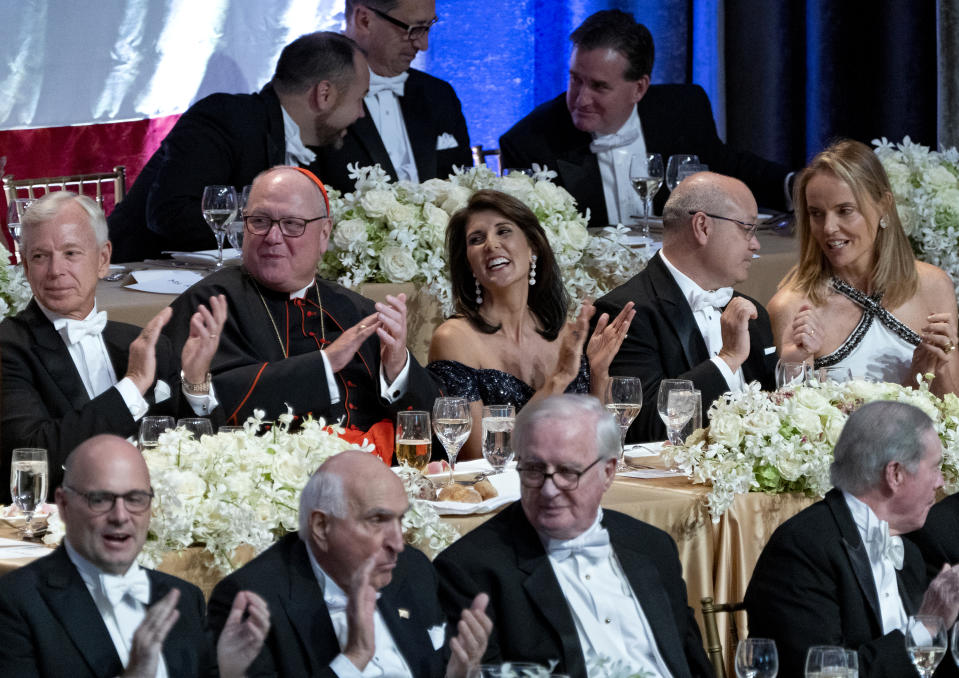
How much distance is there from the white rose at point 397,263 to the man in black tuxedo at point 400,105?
3.18 ft

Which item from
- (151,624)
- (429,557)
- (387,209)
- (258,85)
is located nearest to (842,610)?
(429,557)

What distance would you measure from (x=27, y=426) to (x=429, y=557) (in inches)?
54.5

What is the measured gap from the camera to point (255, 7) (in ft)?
27.2

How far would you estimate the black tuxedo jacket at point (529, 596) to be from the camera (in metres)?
3.36

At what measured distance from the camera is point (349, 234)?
5.71m

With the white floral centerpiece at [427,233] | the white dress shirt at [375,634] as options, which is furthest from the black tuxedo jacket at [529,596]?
the white floral centerpiece at [427,233]

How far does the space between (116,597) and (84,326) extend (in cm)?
174

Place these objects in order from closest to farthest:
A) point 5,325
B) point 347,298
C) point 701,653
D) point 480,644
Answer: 1. point 480,644
2. point 701,653
3. point 5,325
4. point 347,298

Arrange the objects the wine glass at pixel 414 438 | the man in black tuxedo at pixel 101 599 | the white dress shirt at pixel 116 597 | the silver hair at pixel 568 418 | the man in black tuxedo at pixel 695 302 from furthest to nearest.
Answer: the man in black tuxedo at pixel 695 302 < the wine glass at pixel 414 438 < the silver hair at pixel 568 418 < the white dress shirt at pixel 116 597 < the man in black tuxedo at pixel 101 599

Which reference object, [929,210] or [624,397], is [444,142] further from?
[624,397]

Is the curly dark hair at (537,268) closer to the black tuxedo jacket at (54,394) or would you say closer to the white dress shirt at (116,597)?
the black tuxedo jacket at (54,394)

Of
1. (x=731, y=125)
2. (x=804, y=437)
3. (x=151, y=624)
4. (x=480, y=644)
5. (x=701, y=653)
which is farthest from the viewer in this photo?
(x=731, y=125)

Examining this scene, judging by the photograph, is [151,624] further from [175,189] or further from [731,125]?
[731,125]

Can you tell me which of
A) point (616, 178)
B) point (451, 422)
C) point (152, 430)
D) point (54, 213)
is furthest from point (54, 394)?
point (616, 178)
